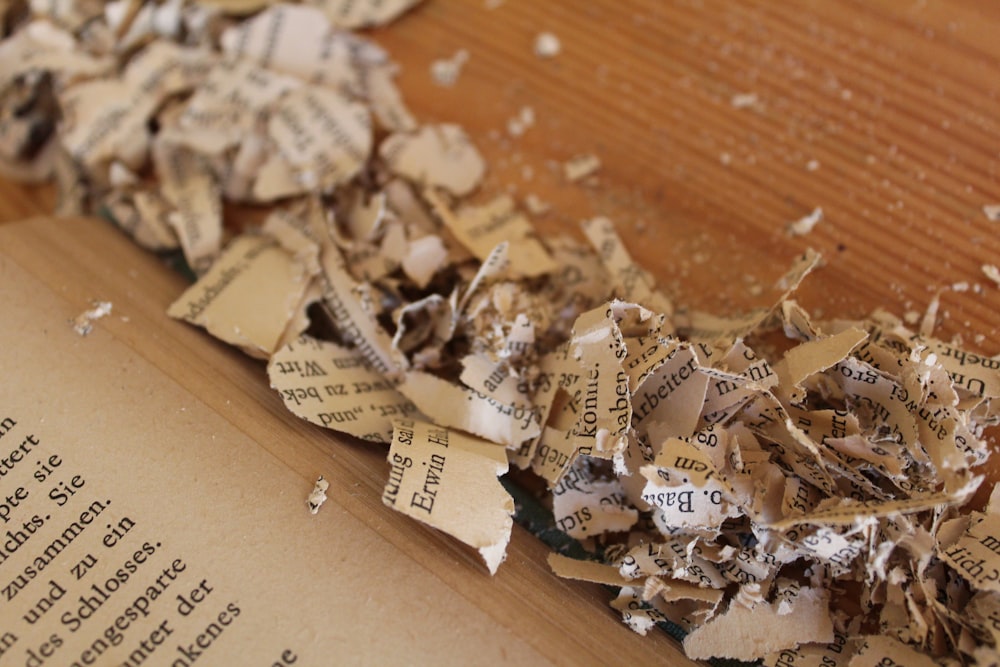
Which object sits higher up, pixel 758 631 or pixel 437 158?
pixel 437 158

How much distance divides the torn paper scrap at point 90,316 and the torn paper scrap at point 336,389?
0.16 metres

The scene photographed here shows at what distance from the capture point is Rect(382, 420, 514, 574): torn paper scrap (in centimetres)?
67

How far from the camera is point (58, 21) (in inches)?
39.4

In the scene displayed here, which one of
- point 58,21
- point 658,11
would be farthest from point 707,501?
point 58,21

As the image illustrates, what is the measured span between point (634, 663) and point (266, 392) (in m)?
0.40

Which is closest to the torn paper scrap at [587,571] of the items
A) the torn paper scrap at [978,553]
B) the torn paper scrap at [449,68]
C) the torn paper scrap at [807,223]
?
the torn paper scrap at [978,553]

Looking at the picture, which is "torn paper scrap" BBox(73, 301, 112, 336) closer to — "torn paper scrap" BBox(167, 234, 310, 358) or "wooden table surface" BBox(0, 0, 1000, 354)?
"torn paper scrap" BBox(167, 234, 310, 358)

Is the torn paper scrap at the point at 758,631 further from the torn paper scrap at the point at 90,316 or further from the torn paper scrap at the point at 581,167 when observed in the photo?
the torn paper scrap at the point at 90,316

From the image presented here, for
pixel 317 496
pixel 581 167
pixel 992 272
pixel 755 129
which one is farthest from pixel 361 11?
pixel 992 272

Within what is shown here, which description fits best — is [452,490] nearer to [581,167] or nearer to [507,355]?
[507,355]

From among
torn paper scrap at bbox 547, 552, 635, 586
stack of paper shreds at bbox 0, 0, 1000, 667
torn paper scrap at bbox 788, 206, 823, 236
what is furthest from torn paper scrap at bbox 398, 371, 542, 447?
torn paper scrap at bbox 788, 206, 823, 236

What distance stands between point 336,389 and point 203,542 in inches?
7.2

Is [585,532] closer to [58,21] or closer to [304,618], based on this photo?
[304,618]

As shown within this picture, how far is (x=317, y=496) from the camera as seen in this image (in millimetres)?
678
